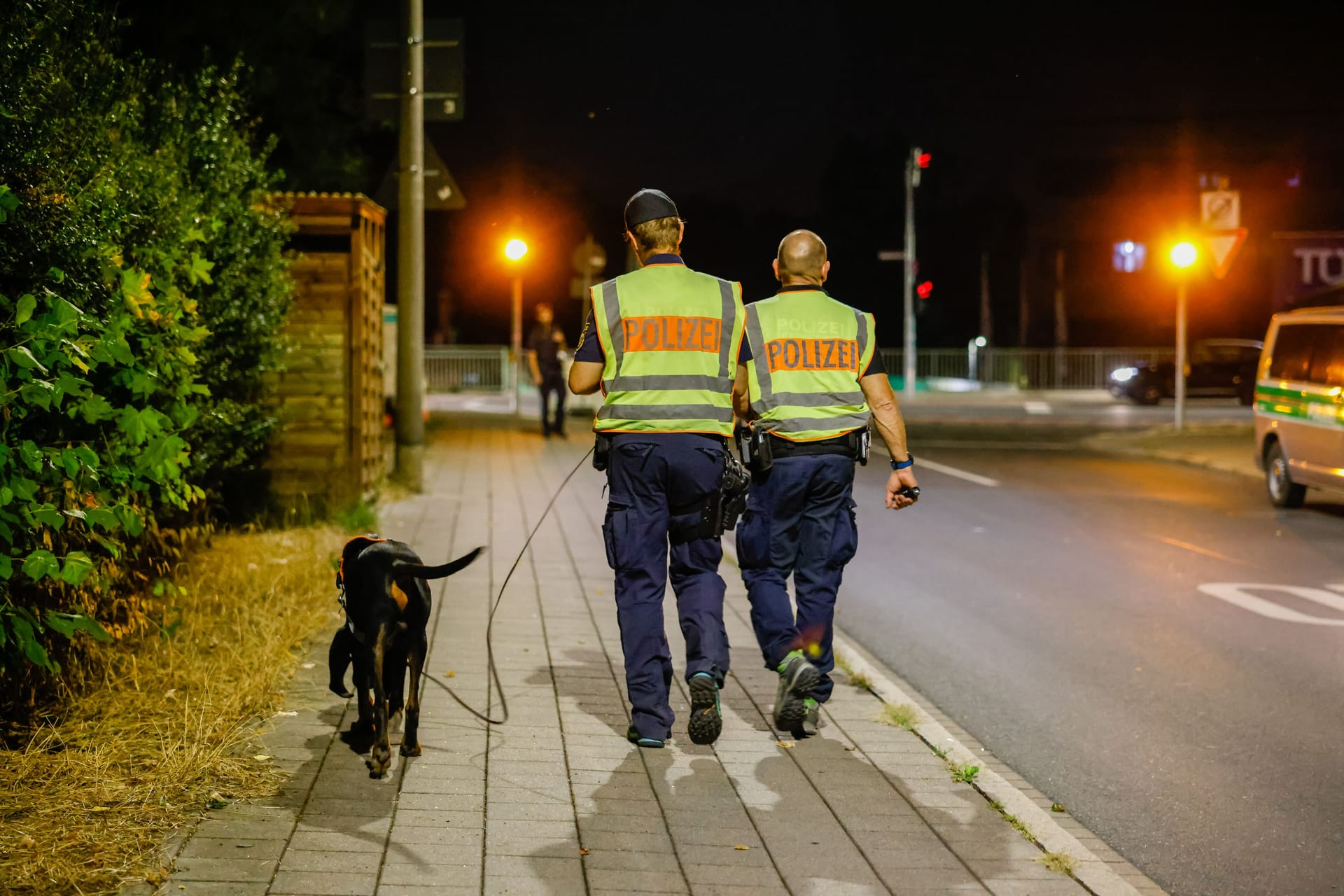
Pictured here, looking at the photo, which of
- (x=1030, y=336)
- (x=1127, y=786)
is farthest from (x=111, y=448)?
(x=1030, y=336)

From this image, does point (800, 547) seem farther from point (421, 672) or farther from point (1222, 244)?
point (1222, 244)

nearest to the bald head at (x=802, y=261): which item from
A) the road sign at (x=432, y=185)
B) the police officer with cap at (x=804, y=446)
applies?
the police officer with cap at (x=804, y=446)

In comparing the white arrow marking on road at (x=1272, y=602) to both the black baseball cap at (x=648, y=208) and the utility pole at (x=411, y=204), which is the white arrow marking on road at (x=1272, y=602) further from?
the utility pole at (x=411, y=204)

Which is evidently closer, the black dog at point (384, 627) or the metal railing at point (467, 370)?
the black dog at point (384, 627)

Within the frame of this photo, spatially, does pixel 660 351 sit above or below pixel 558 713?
above

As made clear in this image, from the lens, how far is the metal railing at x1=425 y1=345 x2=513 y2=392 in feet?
136

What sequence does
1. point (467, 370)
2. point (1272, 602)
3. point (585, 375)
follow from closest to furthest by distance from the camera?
point (585, 375)
point (1272, 602)
point (467, 370)

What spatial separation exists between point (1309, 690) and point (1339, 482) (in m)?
7.04

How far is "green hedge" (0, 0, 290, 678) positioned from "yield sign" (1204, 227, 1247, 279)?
1974cm

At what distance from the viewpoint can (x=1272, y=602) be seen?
32.1 feet

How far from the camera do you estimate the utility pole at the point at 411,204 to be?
1356 cm

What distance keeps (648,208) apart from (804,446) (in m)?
1.13

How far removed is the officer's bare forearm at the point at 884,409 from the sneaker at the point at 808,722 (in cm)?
106

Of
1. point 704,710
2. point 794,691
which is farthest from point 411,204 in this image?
point 704,710
